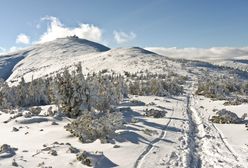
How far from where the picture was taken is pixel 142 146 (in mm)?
20781

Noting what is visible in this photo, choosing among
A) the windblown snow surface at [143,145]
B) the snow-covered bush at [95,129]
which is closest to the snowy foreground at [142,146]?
the windblown snow surface at [143,145]

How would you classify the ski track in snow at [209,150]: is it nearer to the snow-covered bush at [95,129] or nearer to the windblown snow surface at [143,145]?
the windblown snow surface at [143,145]

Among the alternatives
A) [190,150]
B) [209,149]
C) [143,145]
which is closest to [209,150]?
[209,149]

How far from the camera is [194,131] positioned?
2739 centimetres

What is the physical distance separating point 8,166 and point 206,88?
60746 millimetres

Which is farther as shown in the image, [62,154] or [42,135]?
[42,135]

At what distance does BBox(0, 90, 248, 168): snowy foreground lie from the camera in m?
17.5

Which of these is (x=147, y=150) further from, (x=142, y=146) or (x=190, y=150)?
(x=190, y=150)

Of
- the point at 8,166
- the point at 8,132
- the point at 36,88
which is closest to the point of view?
the point at 8,166

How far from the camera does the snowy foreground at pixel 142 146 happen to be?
57.4ft

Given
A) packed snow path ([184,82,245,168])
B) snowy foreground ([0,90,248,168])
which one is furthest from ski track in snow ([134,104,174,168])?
packed snow path ([184,82,245,168])

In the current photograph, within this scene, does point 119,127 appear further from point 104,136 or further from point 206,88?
point 206,88

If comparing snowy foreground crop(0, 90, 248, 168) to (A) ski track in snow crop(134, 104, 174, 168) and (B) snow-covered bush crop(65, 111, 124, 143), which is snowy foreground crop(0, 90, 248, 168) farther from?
(B) snow-covered bush crop(65, 111, 124, 143)

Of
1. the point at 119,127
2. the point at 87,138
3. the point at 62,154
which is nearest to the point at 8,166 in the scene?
the point at 62,154
